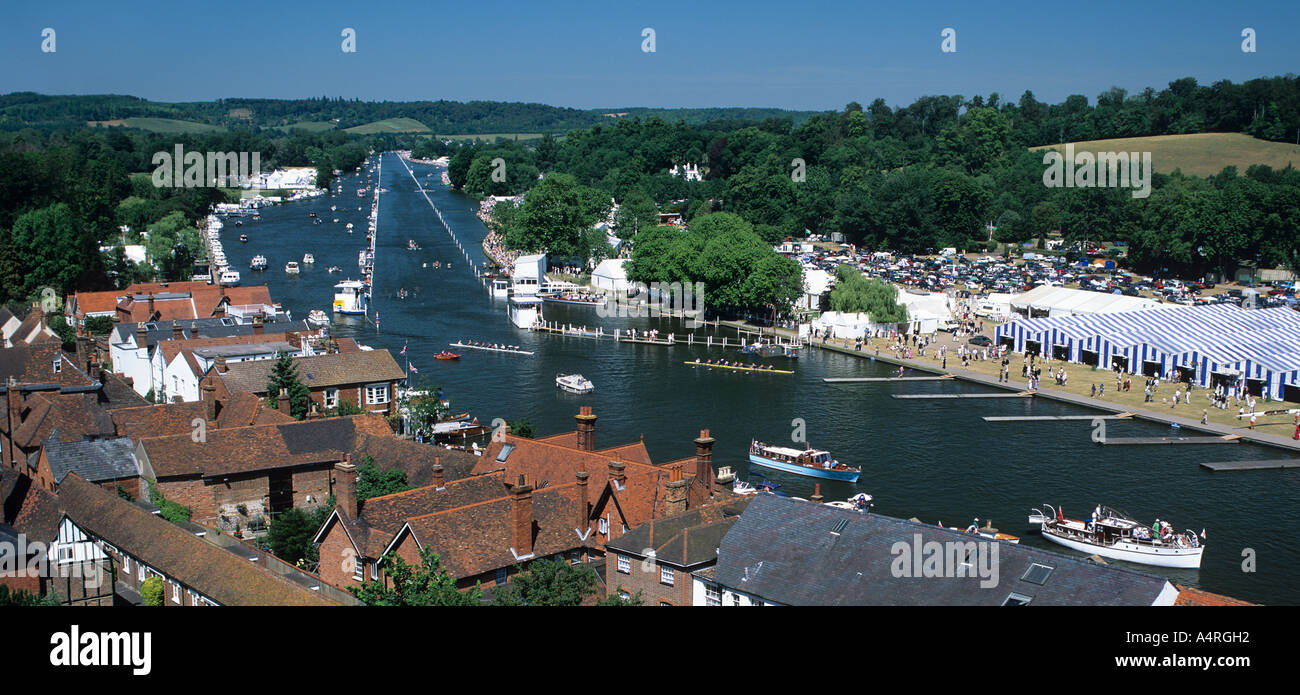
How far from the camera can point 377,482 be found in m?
37.0

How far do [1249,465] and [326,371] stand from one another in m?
41.6

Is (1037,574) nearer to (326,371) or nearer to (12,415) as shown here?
(12,415)

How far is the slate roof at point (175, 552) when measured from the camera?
24938 millimetres

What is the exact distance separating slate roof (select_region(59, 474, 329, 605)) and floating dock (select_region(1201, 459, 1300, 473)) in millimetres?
39811

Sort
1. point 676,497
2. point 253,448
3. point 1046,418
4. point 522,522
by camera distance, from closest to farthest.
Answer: point 522,522, point 676,497, point 253,448, point 1046,418

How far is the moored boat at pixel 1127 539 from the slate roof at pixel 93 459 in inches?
1237

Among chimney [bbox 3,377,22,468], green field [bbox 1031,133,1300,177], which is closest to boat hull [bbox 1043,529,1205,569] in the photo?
chimney [bbox 3,377,22,468]

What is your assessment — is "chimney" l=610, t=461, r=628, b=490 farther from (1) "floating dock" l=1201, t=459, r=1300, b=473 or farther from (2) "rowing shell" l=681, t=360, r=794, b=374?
(2) "rowing shell" l=681, t=360, r=794, b=374

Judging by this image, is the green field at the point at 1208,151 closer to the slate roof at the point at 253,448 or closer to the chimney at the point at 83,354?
the chimney at the point at 83,354

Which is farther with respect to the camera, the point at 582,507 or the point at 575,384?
the point at 575,384

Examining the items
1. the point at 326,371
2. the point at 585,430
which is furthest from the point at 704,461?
the point at 326,371

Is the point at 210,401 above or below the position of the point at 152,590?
above
